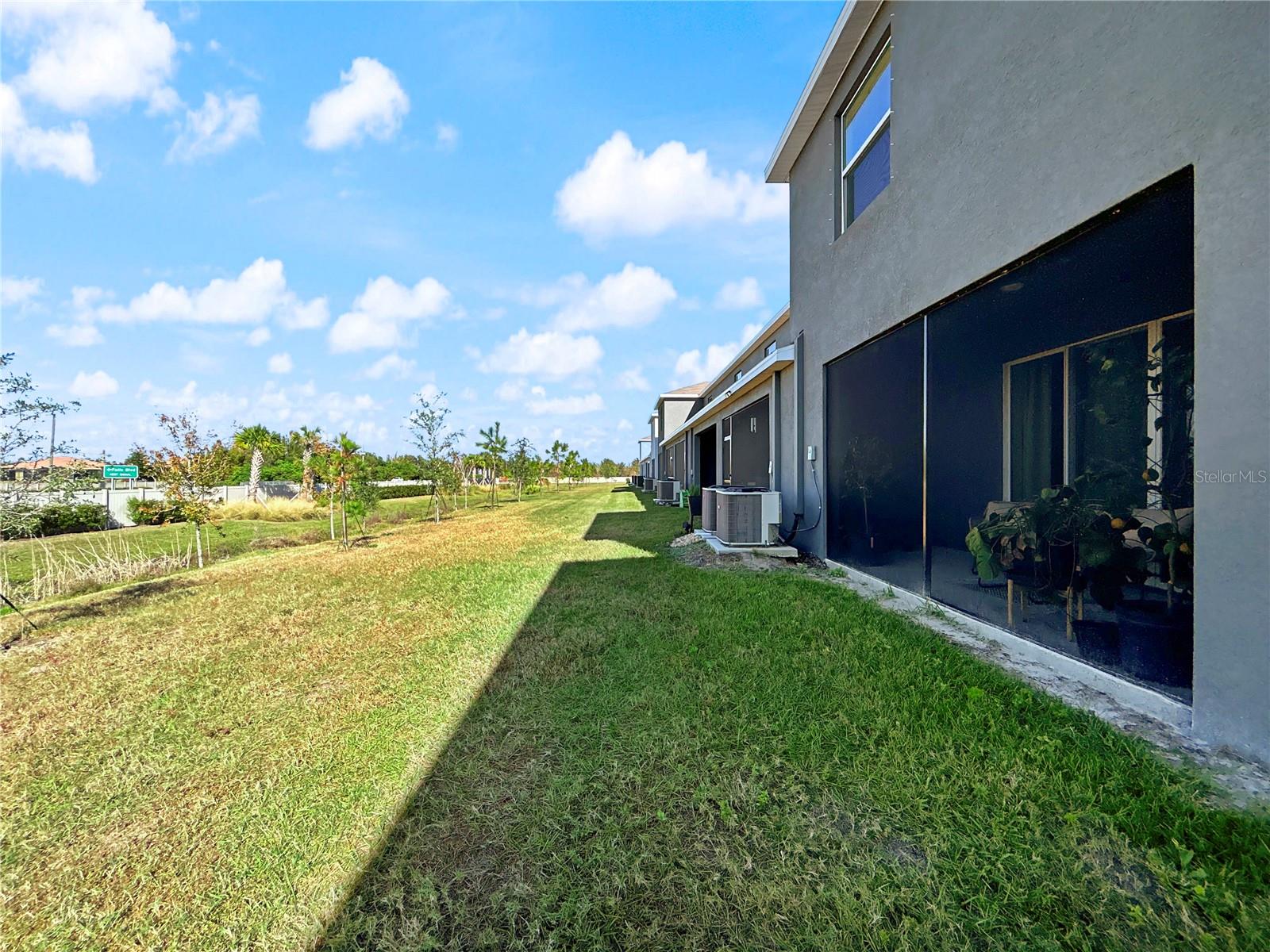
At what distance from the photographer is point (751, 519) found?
7.36 meters

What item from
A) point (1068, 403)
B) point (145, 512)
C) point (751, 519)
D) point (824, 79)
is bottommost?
point (145, 512)

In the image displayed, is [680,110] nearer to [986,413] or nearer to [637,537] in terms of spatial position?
[637,537]

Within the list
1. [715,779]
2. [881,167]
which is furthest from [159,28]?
[715,779]

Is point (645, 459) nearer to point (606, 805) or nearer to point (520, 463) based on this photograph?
point (520, 463)

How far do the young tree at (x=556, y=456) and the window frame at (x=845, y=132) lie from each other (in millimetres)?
33375

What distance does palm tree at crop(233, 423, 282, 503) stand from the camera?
84.7 ft

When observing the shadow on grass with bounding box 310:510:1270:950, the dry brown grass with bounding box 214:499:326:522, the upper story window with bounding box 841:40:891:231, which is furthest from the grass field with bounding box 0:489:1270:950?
the dry brown grass with bounding box 214:499:326:522

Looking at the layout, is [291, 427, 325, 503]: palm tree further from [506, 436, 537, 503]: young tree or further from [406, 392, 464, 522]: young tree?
[506, 436, 537, 503]: young tree

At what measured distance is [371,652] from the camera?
4.12 meters

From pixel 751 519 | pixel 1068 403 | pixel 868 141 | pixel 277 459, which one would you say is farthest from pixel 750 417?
pixel 277 459

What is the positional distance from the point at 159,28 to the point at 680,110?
8013mm

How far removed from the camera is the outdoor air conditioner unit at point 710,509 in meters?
8.16

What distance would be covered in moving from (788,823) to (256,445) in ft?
113

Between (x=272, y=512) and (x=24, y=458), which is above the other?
(x=24, y=458)
